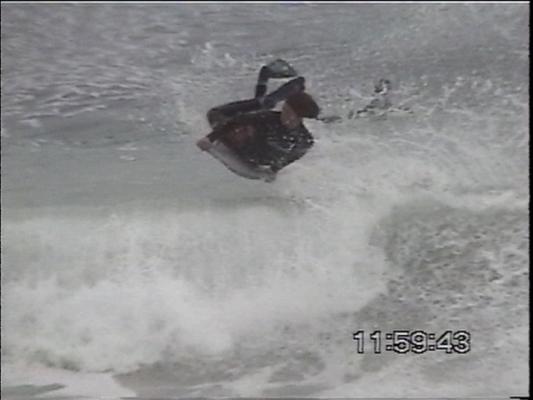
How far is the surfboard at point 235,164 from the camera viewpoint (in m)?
1.37

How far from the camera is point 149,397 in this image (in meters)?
1.32

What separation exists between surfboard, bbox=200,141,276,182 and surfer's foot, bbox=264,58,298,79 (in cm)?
14

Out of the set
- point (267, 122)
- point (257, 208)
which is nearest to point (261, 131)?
point (267, 122)

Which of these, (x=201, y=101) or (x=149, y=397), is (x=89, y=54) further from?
(x=149, y=397)

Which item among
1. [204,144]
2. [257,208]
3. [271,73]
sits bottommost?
[257,208]

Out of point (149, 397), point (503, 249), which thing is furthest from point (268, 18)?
point (149, 397)

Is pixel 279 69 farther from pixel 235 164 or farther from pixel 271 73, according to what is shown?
pixel 235 164

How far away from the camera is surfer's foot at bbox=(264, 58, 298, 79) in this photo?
53.1 inches

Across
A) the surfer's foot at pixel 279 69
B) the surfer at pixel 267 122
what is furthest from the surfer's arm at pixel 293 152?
the surfer's foot at pixel 279 69

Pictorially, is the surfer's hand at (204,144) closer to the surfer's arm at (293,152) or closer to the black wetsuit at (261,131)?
the black wetsuit at (261,131)

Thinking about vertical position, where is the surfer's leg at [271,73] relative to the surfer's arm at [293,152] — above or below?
above

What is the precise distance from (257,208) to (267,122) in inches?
5.8

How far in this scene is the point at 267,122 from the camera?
1.35 m

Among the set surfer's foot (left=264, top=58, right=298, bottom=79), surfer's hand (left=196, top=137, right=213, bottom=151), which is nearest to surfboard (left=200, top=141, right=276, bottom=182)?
surfer's hand (left=196, top=137, right=213, bottom=151)
